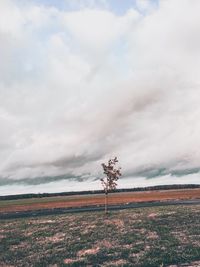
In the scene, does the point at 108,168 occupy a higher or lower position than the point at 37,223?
higher

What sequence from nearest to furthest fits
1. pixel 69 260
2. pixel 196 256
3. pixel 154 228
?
pixel 196 256 → pixel 69 260 → pixel 154 228

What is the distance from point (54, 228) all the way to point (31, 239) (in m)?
7.08

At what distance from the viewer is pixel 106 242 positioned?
38.6 metres

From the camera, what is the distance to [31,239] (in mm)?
45844

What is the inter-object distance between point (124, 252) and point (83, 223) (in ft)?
76.2

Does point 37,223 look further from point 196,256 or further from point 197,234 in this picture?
point 196,256

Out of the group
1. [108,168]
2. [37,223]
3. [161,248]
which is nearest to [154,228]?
[161,248]

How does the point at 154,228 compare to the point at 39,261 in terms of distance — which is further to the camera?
the point at 154,228

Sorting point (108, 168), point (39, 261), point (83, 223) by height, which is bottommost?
point (39, 261)

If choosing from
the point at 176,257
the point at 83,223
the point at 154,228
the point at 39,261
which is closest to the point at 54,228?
the point at 83,223

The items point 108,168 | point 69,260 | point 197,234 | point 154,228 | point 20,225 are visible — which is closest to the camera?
point 69,260

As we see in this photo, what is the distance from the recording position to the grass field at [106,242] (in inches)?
1189

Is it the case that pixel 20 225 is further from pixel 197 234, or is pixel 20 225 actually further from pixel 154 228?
pixel 197 234

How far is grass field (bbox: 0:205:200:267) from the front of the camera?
99.1 feet
